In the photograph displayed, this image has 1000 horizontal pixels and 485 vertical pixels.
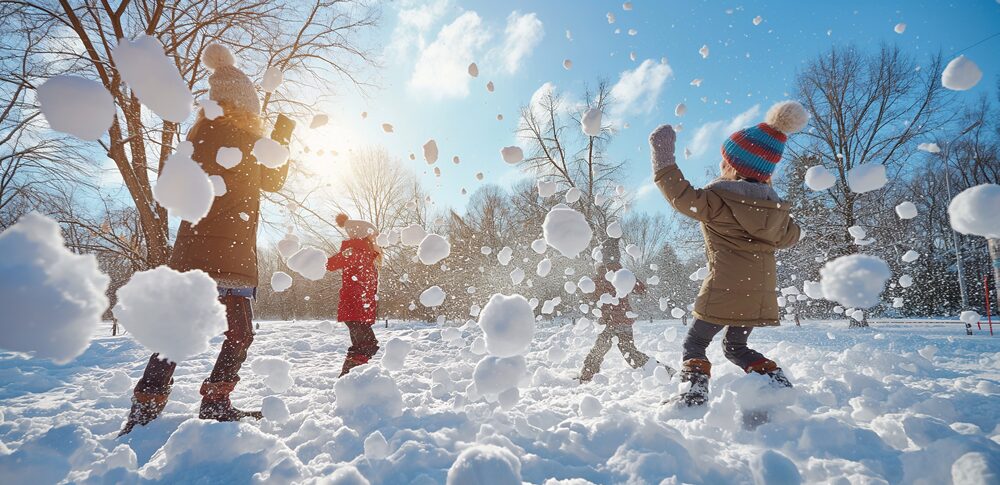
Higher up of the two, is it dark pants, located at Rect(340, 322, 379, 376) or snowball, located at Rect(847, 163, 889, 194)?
snowball, located at Rect(847, 163, 889, 194)

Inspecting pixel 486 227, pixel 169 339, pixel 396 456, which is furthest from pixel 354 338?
pixel 486 227

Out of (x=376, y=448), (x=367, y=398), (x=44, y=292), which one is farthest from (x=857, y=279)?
(x=44, y=292)

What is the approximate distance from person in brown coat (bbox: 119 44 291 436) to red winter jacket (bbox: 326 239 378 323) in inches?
48.4

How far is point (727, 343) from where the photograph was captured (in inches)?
91.1

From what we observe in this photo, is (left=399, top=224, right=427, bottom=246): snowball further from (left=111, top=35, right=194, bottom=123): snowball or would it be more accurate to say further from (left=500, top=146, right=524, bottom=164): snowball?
(left=111, top=35, right=194, bottom=123): snowball

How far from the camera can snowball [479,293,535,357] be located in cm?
198

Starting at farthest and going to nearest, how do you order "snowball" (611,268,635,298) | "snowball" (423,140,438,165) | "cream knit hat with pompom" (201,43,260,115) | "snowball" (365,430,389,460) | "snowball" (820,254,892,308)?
"snowball" (611,268,635,298)
"snowball" (423,140,438,165)
"cream knit hat with pompom" (201,43,260,115)
"snowball" (820,254,892,308)
"snowball" (365,430,389,460)

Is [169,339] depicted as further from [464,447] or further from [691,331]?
[691,331]

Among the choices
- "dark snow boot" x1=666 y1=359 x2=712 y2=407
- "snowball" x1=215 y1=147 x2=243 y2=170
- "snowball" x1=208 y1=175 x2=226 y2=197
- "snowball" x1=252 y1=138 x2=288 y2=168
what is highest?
"snowball" x1=252 y1=138 x2=288 y2=168

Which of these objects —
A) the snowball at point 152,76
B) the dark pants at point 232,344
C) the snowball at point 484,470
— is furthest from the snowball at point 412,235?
the snowball at point 484,470

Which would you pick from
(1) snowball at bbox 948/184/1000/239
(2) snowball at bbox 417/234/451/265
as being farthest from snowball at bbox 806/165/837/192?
(2) snowball at bbox 417/234/451/265

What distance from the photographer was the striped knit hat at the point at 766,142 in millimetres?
2312

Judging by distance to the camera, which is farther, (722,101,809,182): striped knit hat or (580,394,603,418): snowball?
(722,101,809,182): striped knit hat

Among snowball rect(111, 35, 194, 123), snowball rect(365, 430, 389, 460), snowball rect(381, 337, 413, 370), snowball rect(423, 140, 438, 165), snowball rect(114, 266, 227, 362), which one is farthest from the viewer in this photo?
snowball rect(423, 140, 438, 165)
